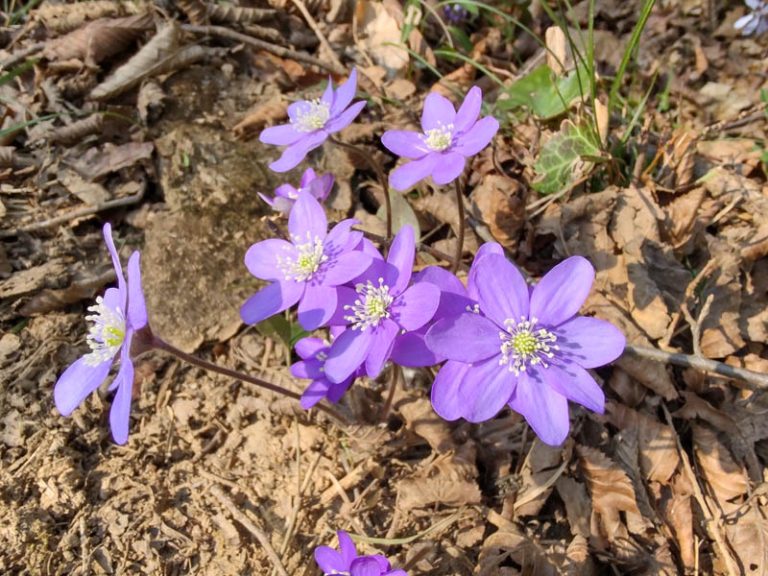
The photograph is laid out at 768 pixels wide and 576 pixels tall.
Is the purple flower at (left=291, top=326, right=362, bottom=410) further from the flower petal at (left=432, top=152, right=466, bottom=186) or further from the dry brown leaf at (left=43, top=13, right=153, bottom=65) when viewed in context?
the dry brown leaf at (left=43, top=13, right=153, bottom=65)

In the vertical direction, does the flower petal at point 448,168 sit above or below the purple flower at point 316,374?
above

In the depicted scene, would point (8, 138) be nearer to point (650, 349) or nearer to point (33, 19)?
point (33, 19)

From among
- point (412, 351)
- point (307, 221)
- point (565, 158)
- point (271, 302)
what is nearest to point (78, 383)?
point (271, 302)

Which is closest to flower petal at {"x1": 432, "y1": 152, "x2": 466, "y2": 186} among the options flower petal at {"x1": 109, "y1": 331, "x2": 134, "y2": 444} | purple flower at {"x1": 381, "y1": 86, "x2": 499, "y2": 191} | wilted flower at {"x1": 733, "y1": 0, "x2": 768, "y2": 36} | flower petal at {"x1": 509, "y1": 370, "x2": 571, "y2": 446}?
purple flower at {"x1": 381, "y1": 86, "x2": 499, "y2": 191}

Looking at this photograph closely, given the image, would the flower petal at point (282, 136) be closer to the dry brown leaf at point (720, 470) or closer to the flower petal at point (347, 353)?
the flower petal at point (347, 353)

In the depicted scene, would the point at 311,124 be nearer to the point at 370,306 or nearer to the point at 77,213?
the point at 370,306

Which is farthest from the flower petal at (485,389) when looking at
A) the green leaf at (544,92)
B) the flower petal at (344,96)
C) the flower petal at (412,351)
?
the green leaf at (544,92)
